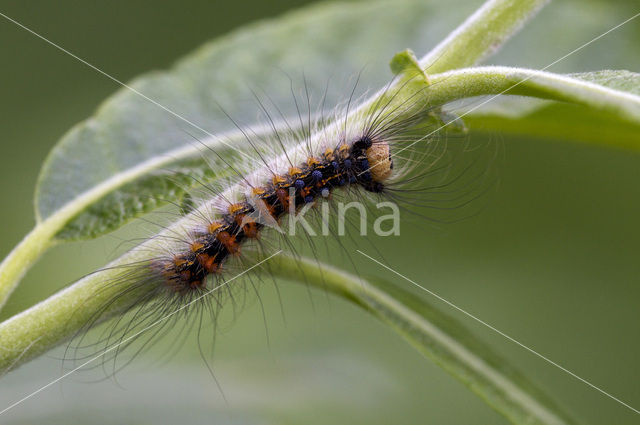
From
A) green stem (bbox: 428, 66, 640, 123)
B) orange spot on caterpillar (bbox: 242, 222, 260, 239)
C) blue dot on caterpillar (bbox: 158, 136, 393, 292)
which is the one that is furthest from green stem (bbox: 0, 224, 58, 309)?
green stem (bbox: 428, 66, 640, 123)

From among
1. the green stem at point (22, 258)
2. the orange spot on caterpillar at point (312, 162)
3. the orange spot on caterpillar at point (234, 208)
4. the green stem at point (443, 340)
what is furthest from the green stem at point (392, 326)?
the orange spot on caterpillar at point (312, 162)

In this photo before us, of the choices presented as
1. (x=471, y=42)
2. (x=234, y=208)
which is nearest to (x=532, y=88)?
(x=471, y=42)

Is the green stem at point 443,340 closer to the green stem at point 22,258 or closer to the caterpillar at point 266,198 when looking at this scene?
the caterpillar at point 266,198

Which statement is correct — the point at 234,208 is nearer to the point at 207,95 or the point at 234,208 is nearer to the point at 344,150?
the point at 344,150

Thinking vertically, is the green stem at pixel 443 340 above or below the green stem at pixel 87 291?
below

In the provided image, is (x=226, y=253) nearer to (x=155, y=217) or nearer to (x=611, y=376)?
(x=155, y=217)
